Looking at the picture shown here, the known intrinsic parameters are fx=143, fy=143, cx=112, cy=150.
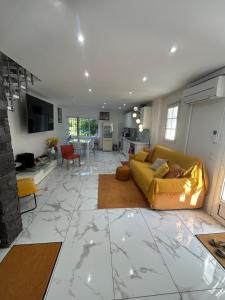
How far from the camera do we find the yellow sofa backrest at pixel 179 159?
2.61 metres

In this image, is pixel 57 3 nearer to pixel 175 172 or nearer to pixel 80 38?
pixel 80 38

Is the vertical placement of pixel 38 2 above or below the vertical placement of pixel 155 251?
above

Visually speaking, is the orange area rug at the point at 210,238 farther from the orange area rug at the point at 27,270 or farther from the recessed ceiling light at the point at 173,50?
the recessed ceiling light at the point at 173,50

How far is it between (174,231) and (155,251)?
0.51m

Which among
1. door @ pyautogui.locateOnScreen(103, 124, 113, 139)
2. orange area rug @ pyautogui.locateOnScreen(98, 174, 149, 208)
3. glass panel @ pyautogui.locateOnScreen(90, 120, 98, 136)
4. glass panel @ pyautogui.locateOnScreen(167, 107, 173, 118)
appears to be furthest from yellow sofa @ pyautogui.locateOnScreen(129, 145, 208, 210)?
glass panel @ pyautogui.locateOnScreen(90, 120, 98, 136)

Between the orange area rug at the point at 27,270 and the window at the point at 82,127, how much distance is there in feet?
22.7

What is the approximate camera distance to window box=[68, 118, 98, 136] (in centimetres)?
811

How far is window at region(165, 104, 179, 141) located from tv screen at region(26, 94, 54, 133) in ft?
12.2

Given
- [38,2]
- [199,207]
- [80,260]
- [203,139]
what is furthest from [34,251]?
[203,139]

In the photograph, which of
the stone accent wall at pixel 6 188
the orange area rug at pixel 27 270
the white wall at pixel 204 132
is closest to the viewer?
the orange area rug at pixel 27 270

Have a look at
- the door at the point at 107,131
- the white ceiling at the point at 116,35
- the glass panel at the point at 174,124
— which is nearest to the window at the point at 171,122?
the glass panel at the point at 174,124

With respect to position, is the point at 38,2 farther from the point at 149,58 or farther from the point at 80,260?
the point at 80,260

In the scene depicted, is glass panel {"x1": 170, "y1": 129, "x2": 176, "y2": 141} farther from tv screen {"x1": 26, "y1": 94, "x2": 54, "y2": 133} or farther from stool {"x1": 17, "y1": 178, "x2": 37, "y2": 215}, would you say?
tv screen {"x1": 26, "y1": 94, "x2": 54, "y2": 133}

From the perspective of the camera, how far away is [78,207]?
2.60m
